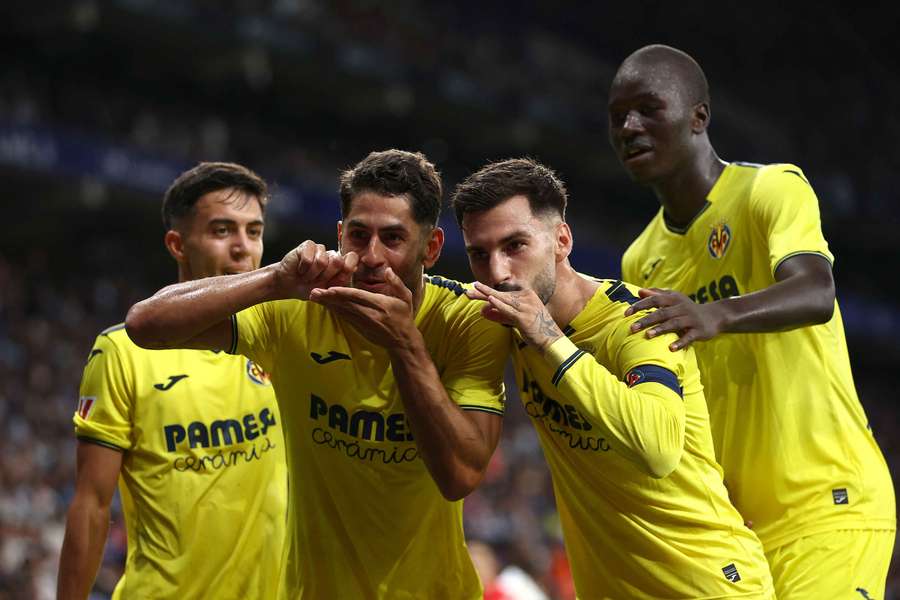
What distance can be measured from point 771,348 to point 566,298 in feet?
3.23

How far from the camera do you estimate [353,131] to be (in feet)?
85.7

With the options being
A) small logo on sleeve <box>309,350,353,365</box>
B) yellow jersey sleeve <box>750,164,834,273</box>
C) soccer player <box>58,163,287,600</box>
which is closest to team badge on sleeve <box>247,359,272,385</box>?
soccer player <box>58,163,287,600</box>

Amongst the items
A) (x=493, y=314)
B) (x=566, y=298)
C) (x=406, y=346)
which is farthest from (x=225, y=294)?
(x=566, y=298)

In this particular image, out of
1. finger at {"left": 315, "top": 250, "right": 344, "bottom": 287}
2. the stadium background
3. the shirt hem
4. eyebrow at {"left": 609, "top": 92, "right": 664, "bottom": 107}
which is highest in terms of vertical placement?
the stadium background

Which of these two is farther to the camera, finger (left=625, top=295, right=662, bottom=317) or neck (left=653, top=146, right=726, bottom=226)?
neck (left=653, top=146, right=726, bottom=226)

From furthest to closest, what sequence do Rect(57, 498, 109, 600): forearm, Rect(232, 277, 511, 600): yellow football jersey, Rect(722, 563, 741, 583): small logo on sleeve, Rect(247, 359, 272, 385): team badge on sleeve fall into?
Rect(247, 359, 272, 385): team badge on sleeve < Rect(57, 498, 109, 600): forearm < Rect(232, 277, 511, 600): yellow football jersey < Rect(722, 563, 741, 583): small logo on sleeve

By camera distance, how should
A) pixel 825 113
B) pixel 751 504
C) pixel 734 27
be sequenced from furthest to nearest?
pixel 825 113, pixel 734 27, pixel 751 504

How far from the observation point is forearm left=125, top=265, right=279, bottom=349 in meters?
3.33

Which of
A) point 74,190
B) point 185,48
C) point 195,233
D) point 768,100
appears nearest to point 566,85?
point 768,100

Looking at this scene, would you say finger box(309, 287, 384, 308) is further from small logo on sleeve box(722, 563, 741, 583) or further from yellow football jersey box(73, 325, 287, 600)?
yellow football jersey box(73, 325, 287, 600)

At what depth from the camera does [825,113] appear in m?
27.5

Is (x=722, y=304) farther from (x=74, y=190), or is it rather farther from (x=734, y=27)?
(x=734, y=27)

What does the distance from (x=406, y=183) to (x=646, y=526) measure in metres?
1.33

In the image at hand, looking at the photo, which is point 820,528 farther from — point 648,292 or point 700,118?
point 700,118
